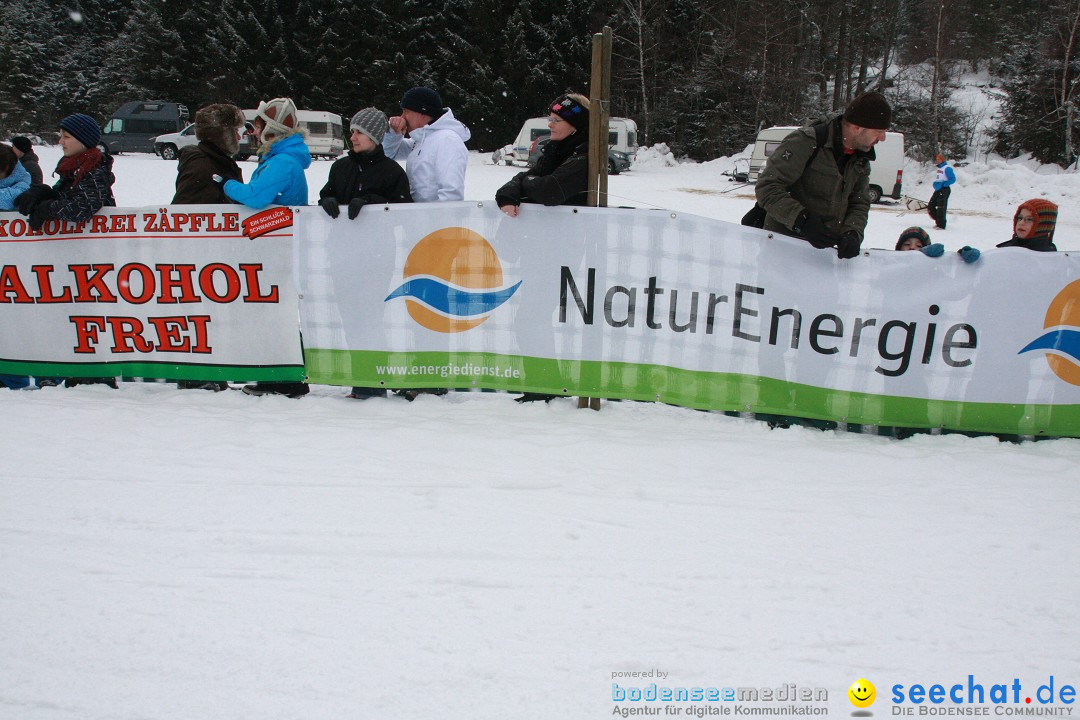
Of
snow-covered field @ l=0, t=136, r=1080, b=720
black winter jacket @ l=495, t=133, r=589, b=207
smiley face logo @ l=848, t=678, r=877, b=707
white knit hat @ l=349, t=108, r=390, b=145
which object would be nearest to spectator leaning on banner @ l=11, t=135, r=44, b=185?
snow-covered field @ l=0, t=136, r=1080, b=720

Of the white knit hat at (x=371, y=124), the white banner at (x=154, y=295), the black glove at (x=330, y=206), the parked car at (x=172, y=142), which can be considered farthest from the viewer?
the parked car at (x=172, y=142)

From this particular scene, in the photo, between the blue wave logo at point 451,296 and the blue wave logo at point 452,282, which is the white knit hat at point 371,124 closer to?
the blue wave logo at point 452,282

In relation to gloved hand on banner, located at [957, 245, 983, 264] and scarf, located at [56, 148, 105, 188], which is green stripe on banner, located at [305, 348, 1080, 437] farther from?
scarf, located at [56, 148, 105, 188]

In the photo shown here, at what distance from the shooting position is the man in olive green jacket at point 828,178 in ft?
15.6

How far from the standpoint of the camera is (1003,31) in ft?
146

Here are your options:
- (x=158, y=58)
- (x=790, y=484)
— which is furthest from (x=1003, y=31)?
(x=790, y=484)

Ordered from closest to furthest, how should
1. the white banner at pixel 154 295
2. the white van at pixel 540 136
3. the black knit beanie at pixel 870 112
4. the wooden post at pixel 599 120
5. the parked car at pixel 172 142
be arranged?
the black knit beanie at pixel 870 112
the wooden post at pixel 599 120
the white banner at pixel 154 295
the parked car at pixel 172 142
the white van at pixel 540 136

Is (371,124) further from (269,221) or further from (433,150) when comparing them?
(269,221)

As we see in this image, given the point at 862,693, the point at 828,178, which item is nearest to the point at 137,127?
the point at 828,178

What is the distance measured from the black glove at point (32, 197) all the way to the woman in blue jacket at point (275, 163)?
4.14ft

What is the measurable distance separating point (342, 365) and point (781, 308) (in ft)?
9.86

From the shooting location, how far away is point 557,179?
5004 mm

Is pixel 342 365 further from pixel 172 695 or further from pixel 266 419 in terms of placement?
pixel 172 695

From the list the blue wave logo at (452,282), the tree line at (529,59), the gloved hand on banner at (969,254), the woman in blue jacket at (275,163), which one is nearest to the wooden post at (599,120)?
the blue wave logo at (452,282)
